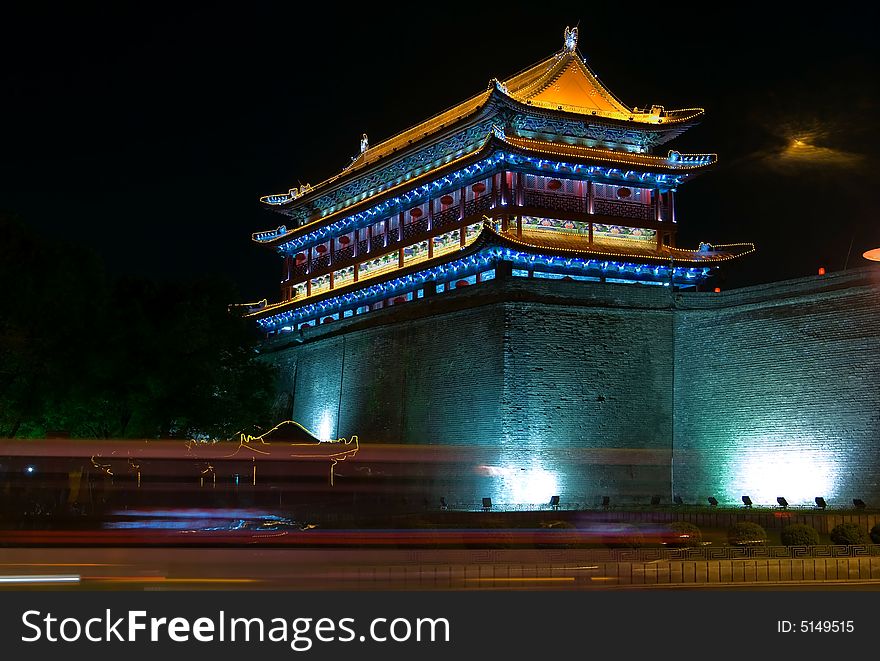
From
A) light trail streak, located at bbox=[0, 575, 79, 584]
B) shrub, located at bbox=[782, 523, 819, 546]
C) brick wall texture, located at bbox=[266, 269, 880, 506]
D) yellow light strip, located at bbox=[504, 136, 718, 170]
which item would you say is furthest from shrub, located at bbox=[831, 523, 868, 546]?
yellow light strip, located at bbox=[504, 136, 718, 170]

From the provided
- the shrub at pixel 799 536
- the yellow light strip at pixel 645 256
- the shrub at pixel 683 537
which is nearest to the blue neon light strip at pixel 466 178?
the yellow light strip at pixel 645 256

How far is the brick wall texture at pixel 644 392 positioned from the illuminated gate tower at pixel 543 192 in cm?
348

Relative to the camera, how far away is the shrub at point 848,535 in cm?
1723

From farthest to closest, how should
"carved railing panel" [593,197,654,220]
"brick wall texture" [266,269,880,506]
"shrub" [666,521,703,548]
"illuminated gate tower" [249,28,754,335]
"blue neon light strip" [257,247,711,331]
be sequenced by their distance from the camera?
"carved railing panel" [593,197,654,220] → "illuminated gate tower" [249,28,754,335] → "blue neon light strip" [257,247,711,331] → "brick wall texture" [266,269,880,506] → "shrub" [666,521,703,548]

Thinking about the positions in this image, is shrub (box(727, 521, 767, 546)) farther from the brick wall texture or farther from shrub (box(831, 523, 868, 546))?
the brick wall texture

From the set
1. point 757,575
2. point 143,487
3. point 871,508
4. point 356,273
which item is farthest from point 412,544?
point 356,273

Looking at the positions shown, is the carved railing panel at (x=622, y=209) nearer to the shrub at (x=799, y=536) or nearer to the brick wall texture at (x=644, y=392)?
the brick wall texture at (x=644, y=392)

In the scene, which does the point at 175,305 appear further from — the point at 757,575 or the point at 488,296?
the point at 757,575

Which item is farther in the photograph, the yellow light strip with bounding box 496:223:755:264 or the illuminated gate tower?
the illuminated gate tower

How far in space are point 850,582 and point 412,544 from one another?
575 cm

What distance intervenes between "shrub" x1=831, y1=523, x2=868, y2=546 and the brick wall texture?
7929mm

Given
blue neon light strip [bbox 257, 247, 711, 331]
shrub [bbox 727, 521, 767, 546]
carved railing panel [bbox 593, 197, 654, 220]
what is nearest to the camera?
shrub [bbox 727, 521, 767, 546]

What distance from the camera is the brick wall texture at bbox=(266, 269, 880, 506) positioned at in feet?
85.3

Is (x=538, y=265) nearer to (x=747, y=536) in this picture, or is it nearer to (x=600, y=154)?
(x=600, y=154)
